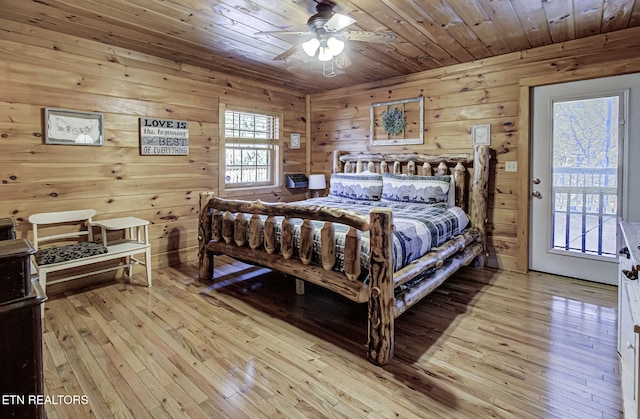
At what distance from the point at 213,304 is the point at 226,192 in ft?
6.32

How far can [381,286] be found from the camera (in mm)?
2033

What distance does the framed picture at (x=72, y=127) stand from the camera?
9.83ft

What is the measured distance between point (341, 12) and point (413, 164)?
2159 millimetres

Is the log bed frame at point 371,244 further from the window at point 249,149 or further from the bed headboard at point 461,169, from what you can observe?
the window at point 249,149

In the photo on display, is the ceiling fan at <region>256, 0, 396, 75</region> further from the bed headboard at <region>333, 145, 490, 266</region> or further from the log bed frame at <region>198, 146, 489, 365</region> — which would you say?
the bed headboard at <region>333, 145, 490, 266</region>

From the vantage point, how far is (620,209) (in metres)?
3.10

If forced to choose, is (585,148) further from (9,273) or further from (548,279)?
(9,273)

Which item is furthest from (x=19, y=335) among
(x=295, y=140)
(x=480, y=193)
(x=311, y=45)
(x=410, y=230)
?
(x=295, y=140)

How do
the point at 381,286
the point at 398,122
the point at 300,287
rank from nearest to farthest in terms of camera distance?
1. the point at 381,286
2. the point at 300,287
3. the point at 398,122

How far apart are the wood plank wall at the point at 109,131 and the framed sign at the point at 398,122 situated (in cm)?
167

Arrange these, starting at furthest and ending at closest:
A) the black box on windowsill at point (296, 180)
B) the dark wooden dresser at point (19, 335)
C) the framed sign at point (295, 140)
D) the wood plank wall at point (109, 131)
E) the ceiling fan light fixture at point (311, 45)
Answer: the framed sign at point (295, 140)
the black box on windowsill at point (296, 180)
the wood plank wall at point (109, 131)
the ceiling fan light fixture at point (311, 45)
the dark wooden dresser at point (19, 335)

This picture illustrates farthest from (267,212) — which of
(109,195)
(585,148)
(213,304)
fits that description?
(585,148)

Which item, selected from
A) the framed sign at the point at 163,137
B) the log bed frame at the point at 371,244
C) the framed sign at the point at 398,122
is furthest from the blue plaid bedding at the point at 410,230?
the framed sign at the point at 163,137

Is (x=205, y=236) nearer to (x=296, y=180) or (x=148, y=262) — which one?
(x=148, y=262)
